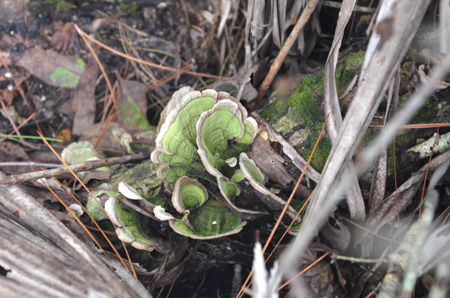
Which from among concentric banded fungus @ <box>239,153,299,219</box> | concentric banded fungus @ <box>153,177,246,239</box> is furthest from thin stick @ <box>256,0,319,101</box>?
concentric banded fungus @ <box>153,177,246,239</box>

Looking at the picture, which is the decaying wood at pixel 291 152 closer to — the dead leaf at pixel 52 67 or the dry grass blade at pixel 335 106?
the dry grass blade at pixel 335 106

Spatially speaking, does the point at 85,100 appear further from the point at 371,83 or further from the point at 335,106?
the point at 371,83

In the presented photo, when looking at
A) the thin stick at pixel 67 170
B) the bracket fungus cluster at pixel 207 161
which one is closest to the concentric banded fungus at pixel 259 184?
the bracket fungus cluster at pixel 207 161

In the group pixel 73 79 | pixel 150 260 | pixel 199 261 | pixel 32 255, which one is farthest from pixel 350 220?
pixel 73 79

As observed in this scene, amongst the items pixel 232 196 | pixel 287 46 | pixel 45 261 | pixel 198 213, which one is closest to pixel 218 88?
pixel 287 46

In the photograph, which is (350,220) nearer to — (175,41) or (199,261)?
(199,261)

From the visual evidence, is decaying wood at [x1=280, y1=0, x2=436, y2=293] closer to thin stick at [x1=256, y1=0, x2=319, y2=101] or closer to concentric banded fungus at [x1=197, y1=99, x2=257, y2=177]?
concentric banded fungus at [x1=197, y1=99, x2=257, y2=177]
